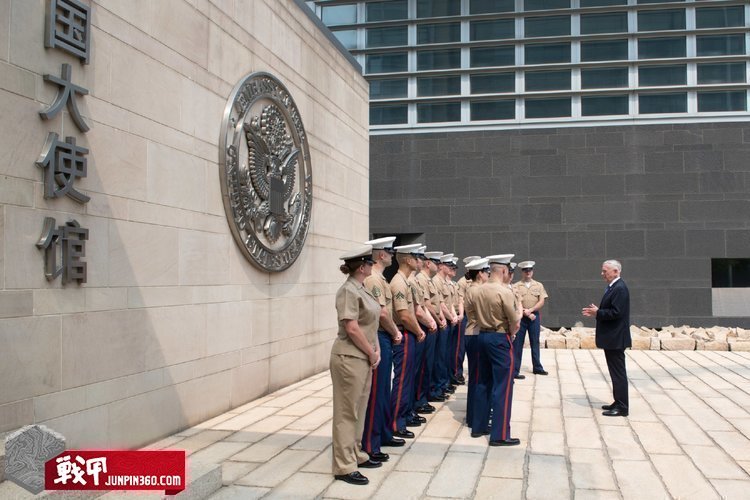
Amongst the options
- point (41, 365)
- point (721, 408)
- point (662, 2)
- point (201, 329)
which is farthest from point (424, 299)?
point (662, 2)

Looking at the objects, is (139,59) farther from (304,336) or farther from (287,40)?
(304,336)

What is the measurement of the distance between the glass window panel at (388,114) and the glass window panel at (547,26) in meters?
3.41

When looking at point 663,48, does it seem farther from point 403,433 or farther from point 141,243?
point 141,243

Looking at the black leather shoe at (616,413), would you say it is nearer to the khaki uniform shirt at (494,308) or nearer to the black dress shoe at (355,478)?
the khaki uniform shirt at (494,308)

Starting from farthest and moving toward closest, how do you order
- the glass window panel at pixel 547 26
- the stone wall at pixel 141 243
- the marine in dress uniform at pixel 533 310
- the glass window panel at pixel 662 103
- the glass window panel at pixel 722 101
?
1. the glass window panel at pixel 547 26
2. the glass window panel at pixel 662 103
3. the glass window panel at pixel 722 101
4. the marine in dress uniform at pixel 533 310
5. the stone wall at pixel 141 243

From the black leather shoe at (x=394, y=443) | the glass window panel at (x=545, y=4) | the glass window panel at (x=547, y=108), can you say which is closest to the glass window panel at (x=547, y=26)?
the glass window panel at (x=545, y=4)

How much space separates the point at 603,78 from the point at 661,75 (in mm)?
1280

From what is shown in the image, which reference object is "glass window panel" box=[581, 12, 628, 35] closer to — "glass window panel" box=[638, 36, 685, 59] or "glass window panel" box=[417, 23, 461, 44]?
"glass window panel" box=[638, 36, 685, 59]

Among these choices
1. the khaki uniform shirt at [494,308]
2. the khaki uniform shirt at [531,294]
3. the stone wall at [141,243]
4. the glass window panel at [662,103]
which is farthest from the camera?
the glass window panel at [662,103]

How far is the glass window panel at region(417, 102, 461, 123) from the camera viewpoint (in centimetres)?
1638

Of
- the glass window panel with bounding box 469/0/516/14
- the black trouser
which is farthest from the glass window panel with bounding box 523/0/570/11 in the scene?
the black trouser

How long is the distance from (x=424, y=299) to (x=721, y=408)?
363 cm

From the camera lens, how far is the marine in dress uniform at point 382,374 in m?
5.55

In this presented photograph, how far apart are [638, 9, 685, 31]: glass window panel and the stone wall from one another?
32.7ft
